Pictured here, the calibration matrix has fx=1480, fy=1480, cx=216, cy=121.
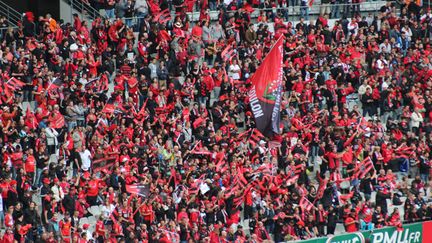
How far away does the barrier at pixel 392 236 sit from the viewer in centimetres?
3600

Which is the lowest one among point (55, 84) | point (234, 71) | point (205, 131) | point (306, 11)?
point (205, 131)

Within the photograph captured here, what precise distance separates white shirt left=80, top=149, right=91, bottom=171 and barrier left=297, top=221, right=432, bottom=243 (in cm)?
608

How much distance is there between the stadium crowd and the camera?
1426 inches

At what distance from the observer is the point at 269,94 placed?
40.1 meters

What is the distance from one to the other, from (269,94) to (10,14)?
1098 cm

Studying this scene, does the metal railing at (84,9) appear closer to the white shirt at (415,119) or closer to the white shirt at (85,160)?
the white shirt at (85,160)

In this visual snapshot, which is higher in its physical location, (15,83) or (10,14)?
(10,14)

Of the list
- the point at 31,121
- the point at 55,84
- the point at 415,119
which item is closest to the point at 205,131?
the point at 55,84

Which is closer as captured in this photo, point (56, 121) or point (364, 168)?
point (56, 121)

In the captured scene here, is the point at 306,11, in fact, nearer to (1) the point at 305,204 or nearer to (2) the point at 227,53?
(2) the point at 227,53

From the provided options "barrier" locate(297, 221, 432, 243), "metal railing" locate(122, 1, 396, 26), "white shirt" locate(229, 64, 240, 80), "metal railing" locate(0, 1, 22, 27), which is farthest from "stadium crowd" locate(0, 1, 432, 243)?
"metal railing" locate(0, 1, 22, 27)

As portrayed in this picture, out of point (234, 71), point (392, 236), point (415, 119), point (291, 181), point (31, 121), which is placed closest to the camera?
point (392, 236)

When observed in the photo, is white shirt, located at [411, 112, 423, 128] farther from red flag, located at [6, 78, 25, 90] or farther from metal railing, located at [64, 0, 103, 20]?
red flag, located at [6, 78, 25, 90]

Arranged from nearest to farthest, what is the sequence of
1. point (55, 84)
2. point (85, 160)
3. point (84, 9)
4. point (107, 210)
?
point (107, 210) < point (85, 160) < point (55, 84) < point (84, 9)
